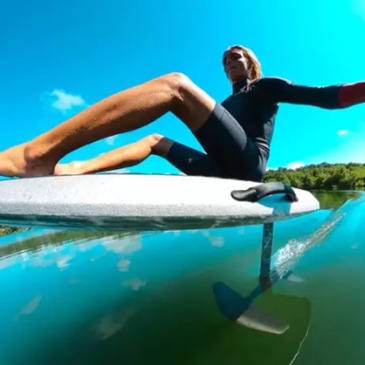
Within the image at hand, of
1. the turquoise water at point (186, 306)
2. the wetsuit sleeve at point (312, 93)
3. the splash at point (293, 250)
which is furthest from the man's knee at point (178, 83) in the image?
the splash at point (293, 250)

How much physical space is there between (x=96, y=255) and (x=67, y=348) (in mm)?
1413

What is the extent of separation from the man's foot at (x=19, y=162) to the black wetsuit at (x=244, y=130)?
55cm

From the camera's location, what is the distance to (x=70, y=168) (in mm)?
1180

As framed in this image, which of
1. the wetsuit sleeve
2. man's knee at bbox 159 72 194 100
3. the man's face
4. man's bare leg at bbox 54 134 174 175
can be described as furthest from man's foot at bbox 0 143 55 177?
the man's face

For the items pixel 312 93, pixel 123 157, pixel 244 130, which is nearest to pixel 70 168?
pixel 123 157

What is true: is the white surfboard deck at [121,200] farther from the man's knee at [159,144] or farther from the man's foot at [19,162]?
the man's knee at [159,144]

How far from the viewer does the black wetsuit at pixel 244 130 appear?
42.6 inches

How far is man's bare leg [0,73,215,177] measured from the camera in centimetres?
90

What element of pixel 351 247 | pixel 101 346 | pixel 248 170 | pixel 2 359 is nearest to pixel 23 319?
pixel 2 359

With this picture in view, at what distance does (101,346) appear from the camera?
1.11 metres

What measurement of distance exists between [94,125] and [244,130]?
2.29 ft

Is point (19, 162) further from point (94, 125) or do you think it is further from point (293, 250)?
point (293, 250)

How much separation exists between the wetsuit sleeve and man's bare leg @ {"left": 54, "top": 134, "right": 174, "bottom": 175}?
0.53 meters

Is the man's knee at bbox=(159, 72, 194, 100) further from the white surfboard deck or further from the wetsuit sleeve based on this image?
the wetsuit sleeve
